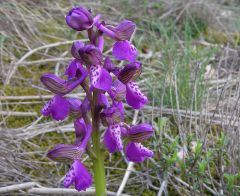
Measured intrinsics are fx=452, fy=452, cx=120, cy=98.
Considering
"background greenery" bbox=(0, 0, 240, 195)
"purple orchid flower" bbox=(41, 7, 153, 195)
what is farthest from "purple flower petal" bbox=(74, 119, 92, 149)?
"background greenery" bbox=(0, 0, 240, 195)

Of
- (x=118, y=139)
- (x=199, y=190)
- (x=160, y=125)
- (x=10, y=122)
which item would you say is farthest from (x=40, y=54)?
(x=118, y=139)

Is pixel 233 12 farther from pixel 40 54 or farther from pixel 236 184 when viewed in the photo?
pixel 236 184

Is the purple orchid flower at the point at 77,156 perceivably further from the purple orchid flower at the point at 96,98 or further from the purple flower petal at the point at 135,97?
the purple flower petal at the point at 135,97

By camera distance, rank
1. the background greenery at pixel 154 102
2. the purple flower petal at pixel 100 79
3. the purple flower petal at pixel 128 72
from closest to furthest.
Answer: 1. the purple flower petal at pixel 100 79
2. the purple flower petal at pixel 128 72
3. the background greenery at pixel 154 102

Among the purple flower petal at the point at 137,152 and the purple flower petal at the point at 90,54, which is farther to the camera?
the purple flower petal at the point at 137,152

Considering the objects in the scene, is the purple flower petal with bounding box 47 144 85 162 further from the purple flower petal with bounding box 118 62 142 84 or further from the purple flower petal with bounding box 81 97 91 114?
the purple flower petal with bounding box 118 62 142 84

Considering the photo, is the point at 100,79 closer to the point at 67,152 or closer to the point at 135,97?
the point at 135,97

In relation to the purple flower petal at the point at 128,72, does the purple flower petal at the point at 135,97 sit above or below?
below

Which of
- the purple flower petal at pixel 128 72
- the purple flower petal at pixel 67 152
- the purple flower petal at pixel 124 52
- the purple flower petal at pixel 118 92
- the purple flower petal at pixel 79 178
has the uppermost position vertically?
the purple flower petal at pixel 124 52

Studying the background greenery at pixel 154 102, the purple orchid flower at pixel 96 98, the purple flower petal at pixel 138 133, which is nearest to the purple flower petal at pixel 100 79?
the purple orchid flower at pixel 96 98
